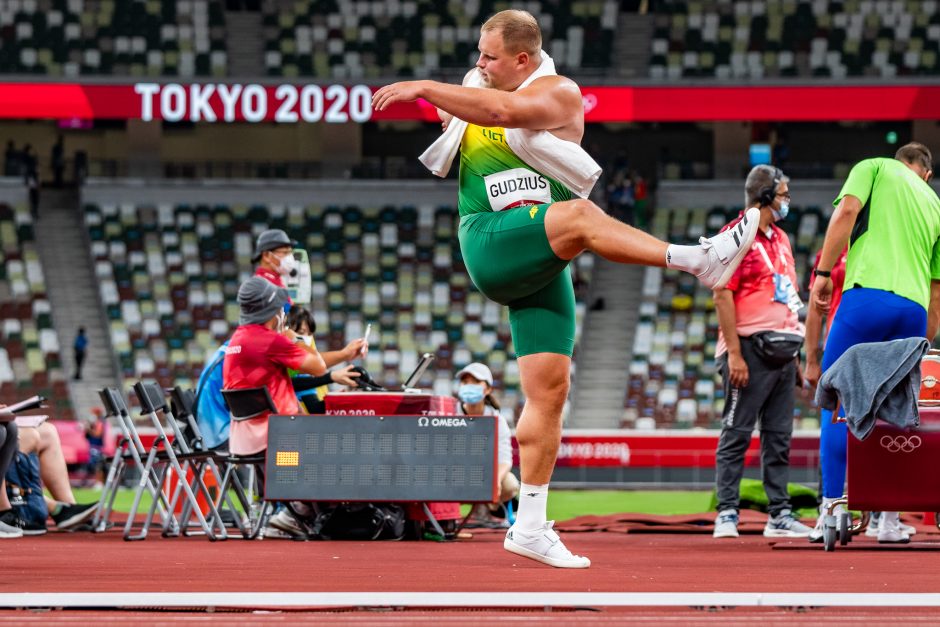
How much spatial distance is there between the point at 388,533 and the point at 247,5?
75.4ft

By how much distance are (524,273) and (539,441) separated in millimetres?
651

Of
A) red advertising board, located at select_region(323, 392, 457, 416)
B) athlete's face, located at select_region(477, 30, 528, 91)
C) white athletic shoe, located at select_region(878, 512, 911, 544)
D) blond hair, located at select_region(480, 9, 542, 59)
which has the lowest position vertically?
white athletic shoe, located at select_region(878, 512, 911, 544)

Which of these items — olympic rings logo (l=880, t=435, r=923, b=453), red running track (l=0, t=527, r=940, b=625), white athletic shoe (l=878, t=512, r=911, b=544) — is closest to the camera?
red running track (l=0, t=527, r=940, b=625)

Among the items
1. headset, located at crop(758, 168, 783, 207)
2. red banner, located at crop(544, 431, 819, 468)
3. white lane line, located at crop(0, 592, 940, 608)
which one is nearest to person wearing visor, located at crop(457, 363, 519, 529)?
headset, located at crop(758, 168, 783, 207)

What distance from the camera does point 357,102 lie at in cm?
2716

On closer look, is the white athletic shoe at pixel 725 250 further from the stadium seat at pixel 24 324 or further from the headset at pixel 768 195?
the stadium seat at pixel 24 324

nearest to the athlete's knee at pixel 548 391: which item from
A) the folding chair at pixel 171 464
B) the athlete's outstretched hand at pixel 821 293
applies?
the athlete's outstretched hand at pixel 821 293

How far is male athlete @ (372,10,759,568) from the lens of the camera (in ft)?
17.5

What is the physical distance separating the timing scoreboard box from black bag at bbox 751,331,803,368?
153 cm

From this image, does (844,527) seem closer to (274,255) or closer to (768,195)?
(768,195)

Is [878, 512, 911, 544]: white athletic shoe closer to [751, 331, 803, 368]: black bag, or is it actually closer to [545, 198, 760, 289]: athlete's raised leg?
[751, 331, 803, 368]: black bag

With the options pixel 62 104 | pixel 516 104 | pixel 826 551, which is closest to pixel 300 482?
pixel 826 551

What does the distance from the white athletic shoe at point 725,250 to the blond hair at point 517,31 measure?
1082 mm

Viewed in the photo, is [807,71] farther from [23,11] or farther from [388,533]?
[388,533]
